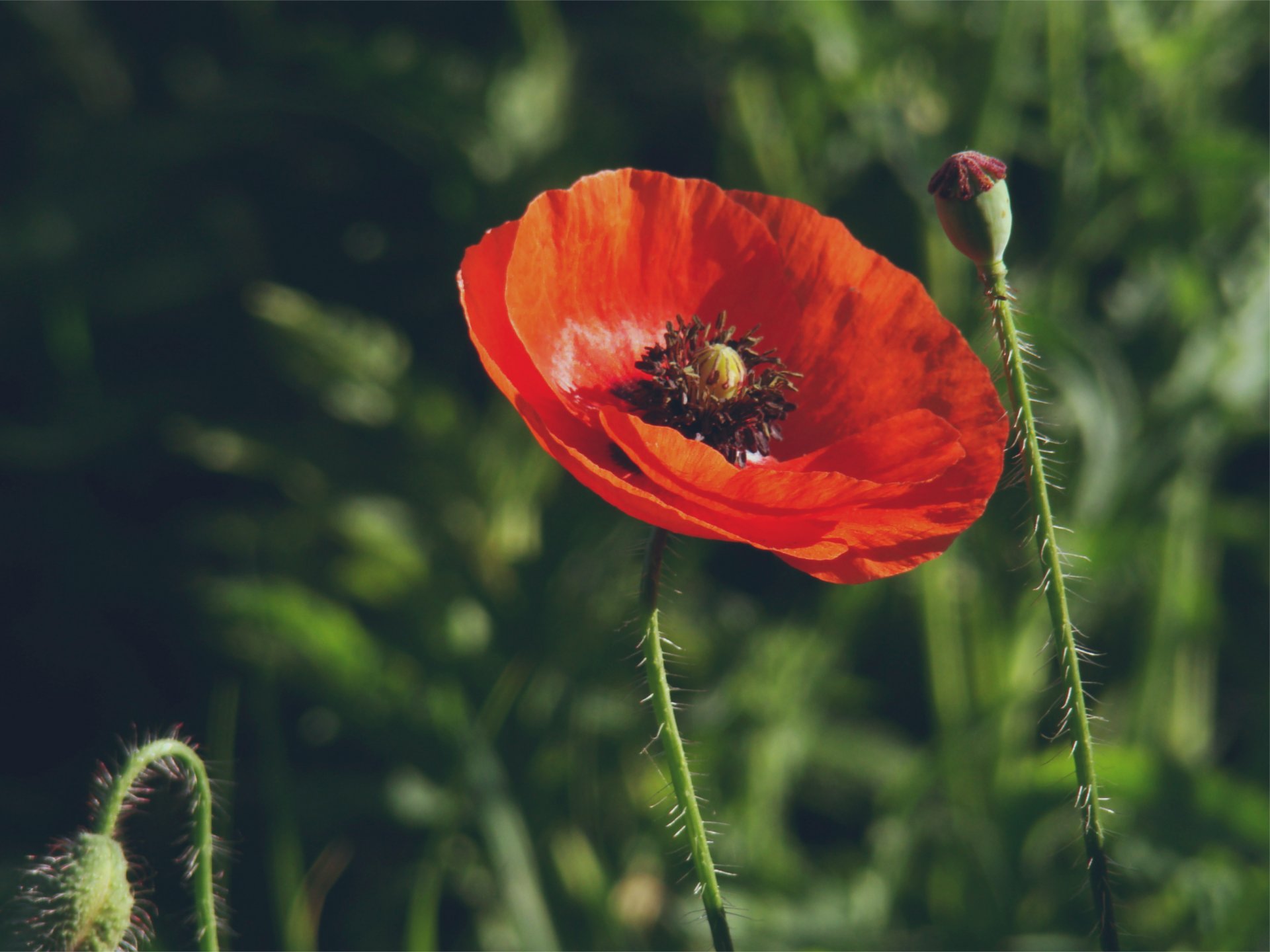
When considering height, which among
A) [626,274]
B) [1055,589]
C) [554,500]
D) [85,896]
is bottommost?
[85,896]

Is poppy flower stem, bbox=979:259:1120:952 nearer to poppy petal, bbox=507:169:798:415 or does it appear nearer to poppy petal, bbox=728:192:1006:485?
poppy petal, bbox=728:192:1006:485

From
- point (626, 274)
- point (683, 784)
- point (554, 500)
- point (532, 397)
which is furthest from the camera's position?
point (554, 500)

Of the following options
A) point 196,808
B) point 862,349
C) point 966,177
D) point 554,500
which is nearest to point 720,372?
point 862,349

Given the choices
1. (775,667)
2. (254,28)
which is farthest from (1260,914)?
(254,28)

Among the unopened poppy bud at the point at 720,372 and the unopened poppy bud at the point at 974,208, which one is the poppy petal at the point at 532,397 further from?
the unopened poppy bud at the point at 974,208

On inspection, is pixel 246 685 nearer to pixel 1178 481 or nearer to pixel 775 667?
pixel 775 667

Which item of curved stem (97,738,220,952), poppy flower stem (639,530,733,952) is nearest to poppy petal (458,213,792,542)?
poppy flower stem (639,530,733,952)

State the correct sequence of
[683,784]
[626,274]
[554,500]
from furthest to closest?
[554,500] → [626,274] → [683,784]

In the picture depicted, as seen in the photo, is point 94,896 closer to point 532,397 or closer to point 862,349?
point 532,397
